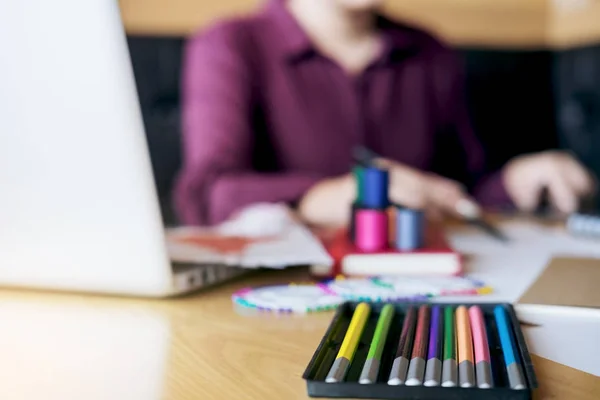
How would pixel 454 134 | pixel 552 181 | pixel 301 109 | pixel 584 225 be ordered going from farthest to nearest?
pixel 454 134 < pixel 301 109 < pixel 552 181 < pixel 584 225

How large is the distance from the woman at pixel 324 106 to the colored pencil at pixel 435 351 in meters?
0.50

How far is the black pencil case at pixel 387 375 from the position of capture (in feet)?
1.02

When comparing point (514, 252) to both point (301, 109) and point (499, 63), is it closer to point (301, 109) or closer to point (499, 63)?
point (301, 109)

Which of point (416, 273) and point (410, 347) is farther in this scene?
point (416, 273)

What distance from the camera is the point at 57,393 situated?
35 cm

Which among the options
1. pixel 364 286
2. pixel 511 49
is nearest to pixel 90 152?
pixel 364 286

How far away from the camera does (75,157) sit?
425 mm

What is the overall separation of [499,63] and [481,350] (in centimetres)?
129

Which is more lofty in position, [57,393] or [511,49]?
[511,49]

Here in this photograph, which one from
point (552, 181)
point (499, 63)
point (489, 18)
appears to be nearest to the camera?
point (552, 181)

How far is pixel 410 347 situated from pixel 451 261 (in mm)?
208

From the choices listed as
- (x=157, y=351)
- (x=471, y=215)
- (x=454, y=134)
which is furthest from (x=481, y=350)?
(x=454, y=134)

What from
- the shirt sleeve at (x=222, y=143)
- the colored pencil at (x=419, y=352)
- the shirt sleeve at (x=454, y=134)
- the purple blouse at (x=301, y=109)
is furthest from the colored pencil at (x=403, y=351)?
the shirt sleeve at (x=454, y=134)

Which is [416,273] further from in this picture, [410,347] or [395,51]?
[395,51]
